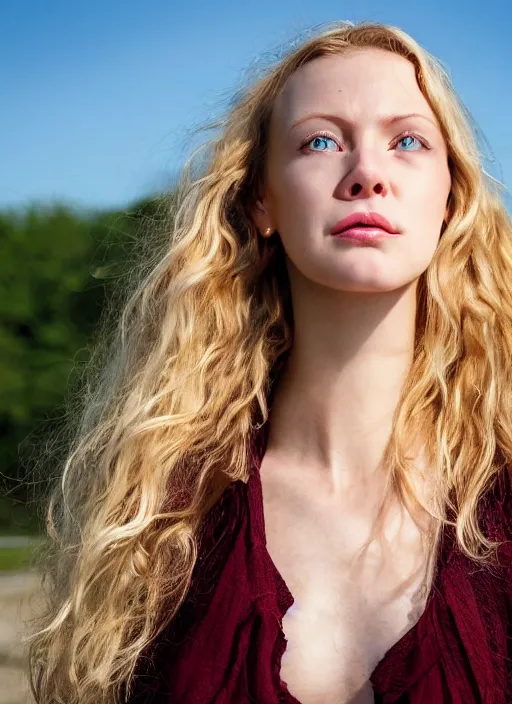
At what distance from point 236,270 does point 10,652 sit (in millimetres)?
3588

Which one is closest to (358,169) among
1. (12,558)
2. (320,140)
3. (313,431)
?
(320,140)

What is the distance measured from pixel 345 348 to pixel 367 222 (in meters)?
0.31

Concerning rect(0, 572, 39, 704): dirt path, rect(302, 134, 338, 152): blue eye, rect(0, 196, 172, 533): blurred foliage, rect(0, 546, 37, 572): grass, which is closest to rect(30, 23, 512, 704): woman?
rect(302, 134, 338, 152): blue eye

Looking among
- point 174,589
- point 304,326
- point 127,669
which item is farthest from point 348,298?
point 127,669

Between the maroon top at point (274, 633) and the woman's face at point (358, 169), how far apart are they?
55 centimetres

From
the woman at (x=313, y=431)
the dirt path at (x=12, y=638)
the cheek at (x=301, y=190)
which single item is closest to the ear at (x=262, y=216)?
the woman at (x=313, y=431)

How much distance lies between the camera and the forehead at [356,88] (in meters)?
2.30

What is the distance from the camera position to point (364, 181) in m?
2.20

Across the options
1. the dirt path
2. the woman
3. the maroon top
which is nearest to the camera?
the maroon top

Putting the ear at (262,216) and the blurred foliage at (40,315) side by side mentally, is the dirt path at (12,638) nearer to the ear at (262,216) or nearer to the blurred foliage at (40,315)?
the blurred foliage at (40,315)

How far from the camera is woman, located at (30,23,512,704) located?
7.12 ft

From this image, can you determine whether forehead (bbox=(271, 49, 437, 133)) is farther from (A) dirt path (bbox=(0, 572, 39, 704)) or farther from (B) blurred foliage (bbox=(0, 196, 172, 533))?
(B) blurred foliage (bbox=(0, 196, 172, 533))

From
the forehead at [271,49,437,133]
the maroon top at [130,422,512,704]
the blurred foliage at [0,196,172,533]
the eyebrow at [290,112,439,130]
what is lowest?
the maroon top at [130,422,512,704]

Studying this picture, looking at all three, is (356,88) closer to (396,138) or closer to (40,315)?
(396,138)
